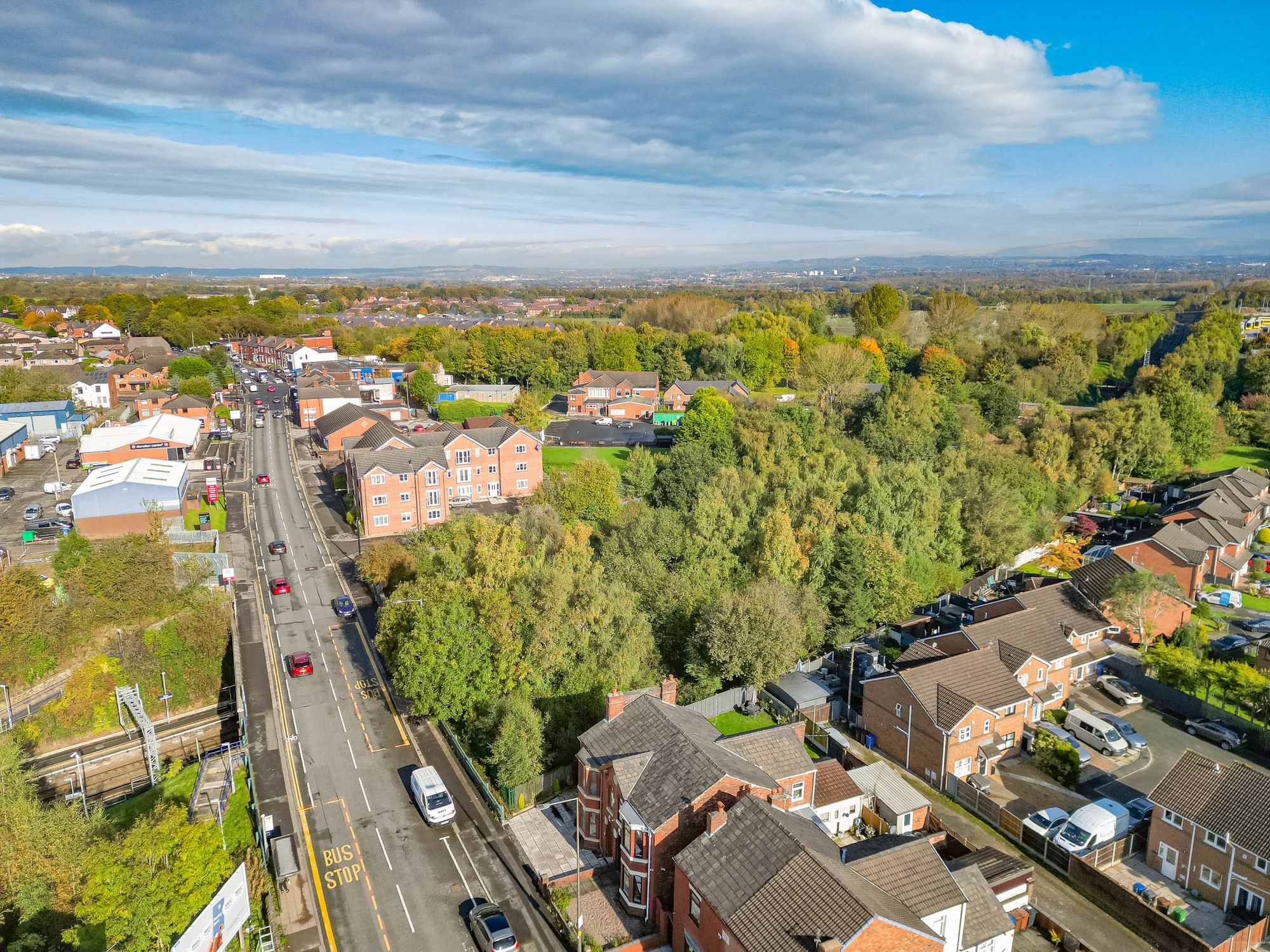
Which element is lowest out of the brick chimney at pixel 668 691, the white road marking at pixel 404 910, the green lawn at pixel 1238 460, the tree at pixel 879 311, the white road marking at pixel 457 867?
the white road marking at pixel 457 867

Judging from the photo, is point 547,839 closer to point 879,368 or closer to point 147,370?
point 879,368

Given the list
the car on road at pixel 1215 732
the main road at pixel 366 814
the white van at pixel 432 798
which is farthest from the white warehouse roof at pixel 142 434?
the car on road at pixel 1215 732

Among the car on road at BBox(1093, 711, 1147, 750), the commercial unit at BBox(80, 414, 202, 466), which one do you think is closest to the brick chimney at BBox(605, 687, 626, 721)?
the car on road at BBox(1093, 711, 1147, 750)

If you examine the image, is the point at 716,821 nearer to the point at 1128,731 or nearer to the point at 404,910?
the point at 404,910

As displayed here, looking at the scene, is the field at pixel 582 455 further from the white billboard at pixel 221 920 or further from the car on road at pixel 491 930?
the white billboard at pixel 221 920

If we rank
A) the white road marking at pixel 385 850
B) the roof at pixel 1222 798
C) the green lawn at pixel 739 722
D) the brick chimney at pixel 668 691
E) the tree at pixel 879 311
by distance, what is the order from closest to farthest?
the roof at pixel 1222 798
the white road marking at pixel 385 850
the brick chimney at pixel 668 691
the green lawn at pixel 739 722
the tree at pixel 879 311

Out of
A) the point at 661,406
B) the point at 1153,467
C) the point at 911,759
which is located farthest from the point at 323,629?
the point at 1153,467

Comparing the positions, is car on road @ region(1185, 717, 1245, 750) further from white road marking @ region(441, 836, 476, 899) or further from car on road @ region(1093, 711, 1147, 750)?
white road marking @ region(441, 836, 476, 899)
